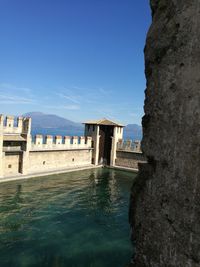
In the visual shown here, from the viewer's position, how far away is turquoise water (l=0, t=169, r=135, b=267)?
437 inches

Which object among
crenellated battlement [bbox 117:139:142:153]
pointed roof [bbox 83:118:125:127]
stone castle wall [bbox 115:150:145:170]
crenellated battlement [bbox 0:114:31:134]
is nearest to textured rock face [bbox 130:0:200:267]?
crenellated battlement [bbox 0:114:31:134]

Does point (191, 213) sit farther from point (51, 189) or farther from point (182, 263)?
point (51, 189)

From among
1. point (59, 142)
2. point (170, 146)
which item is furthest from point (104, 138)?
point (170, 146)

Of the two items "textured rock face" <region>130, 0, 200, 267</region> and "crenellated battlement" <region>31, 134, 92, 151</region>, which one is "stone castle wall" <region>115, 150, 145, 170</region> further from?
"textured rock face" <region>130, 0, 200, 267</region>

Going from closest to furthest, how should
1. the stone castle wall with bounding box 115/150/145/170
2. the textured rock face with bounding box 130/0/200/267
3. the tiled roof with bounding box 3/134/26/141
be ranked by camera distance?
the textured rock face with bounding box 130/0/200/267
the tiled roof with bounding box 3/134/26/141
the stone castle wall with bounding box 115/150/145/170

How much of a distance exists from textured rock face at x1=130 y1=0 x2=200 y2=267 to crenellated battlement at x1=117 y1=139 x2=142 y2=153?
31.7m

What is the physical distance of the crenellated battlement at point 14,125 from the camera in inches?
986

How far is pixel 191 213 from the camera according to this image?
2.47 m

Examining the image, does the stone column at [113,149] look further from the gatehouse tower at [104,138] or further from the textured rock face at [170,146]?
the textured rock face at [170,146]

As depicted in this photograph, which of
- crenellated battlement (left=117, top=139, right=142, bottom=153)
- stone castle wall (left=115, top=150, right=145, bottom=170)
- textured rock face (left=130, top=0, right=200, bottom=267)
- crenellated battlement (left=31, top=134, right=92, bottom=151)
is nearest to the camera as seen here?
textured rock face (left=130, top=0, right=200, bottom=267)

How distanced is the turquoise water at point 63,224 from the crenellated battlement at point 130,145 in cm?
961

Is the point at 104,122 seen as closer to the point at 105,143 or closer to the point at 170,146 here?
the point at 105,143

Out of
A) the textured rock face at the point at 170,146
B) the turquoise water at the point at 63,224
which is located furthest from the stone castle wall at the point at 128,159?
the textured rock face at the point at 170,146

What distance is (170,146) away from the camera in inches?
105
